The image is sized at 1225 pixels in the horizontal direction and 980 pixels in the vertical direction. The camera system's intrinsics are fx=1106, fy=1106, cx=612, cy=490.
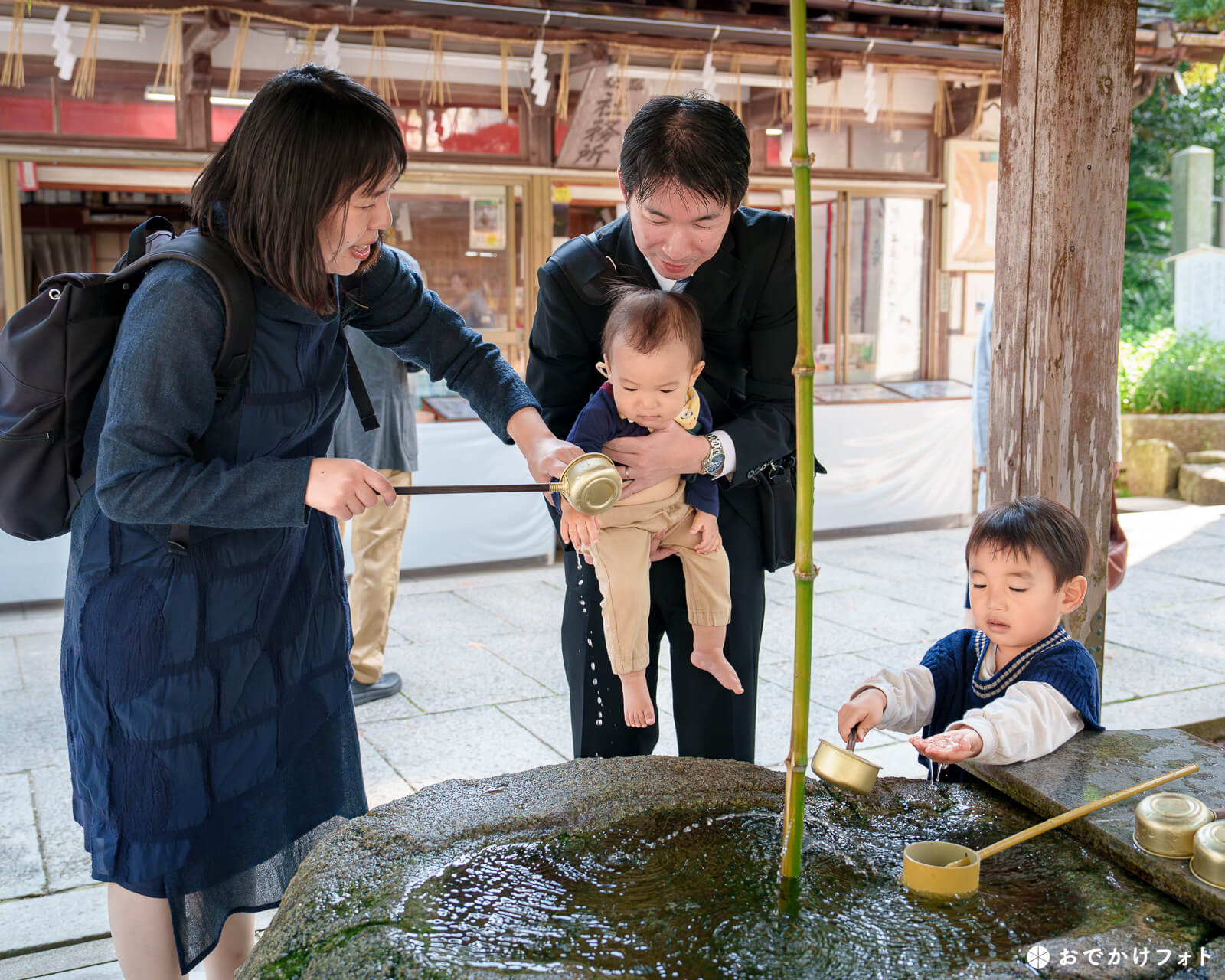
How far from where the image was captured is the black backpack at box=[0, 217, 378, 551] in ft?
5.98

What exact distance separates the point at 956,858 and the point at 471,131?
20.3 feet

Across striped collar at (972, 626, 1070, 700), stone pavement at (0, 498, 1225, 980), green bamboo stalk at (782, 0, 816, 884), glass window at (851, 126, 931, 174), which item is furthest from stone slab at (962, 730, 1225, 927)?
glass window at (851, 126, 931, 174)

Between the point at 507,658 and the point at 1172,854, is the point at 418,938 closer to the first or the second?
the point at 1172,854

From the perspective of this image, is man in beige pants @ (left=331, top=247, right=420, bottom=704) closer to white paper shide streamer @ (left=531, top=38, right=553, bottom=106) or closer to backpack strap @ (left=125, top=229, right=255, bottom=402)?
white paper shide streamer @ (left=531, top=38, right=553, bottom=106)

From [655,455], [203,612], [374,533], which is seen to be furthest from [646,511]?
[374,533]

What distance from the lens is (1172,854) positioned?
67.1 inches

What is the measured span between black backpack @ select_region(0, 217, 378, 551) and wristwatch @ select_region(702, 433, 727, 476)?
92 cm

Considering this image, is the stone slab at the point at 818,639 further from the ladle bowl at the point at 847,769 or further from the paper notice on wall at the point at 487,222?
the ladle bowl at the point at 847,769

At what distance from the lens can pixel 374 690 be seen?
468 centimetres

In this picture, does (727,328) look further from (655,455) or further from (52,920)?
(52,920)

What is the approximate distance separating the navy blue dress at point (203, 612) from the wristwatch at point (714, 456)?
744mm

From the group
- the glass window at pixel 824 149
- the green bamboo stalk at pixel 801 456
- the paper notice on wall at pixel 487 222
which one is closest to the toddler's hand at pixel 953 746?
the green bamboo stalk at pixel 801 456

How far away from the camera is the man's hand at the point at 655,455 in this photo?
7.30 feet

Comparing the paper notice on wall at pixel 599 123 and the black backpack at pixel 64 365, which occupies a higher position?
the paper notice on wall at pixel 599 123
